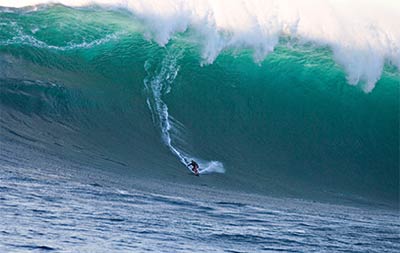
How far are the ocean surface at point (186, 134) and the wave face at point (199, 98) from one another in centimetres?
4

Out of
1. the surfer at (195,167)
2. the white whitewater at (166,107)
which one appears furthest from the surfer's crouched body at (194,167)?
the white whitewater at (166,107)

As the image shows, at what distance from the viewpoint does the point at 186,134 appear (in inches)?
625

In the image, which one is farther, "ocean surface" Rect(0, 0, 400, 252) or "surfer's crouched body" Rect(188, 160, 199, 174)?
"surfer's crouched body" Rect(188, 160, 199, 174)

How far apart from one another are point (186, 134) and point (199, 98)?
1672mm

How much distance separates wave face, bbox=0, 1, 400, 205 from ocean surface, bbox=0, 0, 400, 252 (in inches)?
1.5

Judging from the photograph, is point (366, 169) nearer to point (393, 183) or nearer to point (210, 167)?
point (393, 183)

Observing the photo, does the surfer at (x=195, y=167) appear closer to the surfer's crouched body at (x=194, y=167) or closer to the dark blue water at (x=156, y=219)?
the surfer's crouched body at (x=194, y=167)

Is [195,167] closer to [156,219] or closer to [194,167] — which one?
[194,167]

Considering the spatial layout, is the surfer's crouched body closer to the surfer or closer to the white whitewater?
the surfer

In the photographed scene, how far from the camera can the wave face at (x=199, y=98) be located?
14.9m

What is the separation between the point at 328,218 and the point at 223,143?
426cm

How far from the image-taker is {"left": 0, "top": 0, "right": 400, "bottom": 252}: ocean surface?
9930 millimetres

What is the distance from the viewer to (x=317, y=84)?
19562mm

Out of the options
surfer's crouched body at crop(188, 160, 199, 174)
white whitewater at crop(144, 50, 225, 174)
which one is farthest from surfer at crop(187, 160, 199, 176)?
white whitewater at crop(144, 50, 225, 174)
